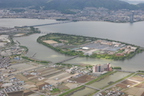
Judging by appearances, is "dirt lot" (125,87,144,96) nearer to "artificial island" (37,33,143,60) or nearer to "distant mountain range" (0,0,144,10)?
"artificial island" (37,33,143,60)

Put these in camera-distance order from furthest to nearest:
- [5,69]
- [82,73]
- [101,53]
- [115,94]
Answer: [101,53], [5,69], [82,73], [115,94]

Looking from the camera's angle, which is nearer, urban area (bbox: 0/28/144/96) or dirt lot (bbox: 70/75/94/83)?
urban area (bbox: 0/28/144/96)

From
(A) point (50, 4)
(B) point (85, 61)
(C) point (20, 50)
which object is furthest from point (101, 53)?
(A) point (50, 4)

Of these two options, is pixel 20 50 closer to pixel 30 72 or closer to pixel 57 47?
pixel 57 47

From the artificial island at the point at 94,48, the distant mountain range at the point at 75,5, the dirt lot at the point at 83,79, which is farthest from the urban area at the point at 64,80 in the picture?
the distant mountain range at the point at 75,5

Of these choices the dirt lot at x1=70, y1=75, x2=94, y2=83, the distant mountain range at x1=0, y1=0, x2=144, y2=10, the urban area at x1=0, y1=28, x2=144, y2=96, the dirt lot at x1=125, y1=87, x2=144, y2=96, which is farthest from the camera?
the distant mountain range at x1=0, y1=0, x2=144, y2=10

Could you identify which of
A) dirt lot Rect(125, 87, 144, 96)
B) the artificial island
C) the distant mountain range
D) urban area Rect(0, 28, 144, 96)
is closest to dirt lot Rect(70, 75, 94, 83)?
urban area Rect(0, 28, 144, 96)

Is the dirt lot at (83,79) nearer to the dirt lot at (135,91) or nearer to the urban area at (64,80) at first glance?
the urban area at (64,80)

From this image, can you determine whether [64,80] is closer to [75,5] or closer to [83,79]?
[83,79]

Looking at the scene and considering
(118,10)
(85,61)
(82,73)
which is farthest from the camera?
(118,10)
